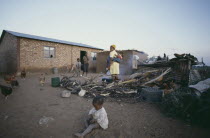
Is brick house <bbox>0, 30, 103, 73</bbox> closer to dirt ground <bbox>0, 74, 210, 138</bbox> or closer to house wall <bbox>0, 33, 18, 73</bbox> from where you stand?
house wall <bbox>0, 33, 18, 73</bbox>

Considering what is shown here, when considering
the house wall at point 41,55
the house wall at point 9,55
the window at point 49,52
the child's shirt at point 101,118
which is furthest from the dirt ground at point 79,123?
the window at point 49,52

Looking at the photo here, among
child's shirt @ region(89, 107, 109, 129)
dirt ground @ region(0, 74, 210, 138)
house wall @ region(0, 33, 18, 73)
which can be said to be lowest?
dirt ground @ region(0, 74, 210, 138)

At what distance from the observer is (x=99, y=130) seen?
2.29 m

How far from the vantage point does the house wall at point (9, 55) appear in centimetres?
1143

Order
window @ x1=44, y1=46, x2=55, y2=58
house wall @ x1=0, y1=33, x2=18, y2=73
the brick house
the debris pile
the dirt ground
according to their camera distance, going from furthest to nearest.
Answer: window @ x1=44, y1=46, x2=55, y2=58 → house wall @ x1=0, y1=33, x2=18, y2=73 → the brick house → the debris pile → the dirt ground

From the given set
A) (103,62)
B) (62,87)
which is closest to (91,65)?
(103,62)

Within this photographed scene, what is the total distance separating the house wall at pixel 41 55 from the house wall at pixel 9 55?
789 millimetres

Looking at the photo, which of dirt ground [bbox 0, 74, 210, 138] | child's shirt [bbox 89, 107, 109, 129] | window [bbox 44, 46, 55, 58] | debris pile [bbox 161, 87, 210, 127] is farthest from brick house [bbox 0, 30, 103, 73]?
debris pile [bbox 161, 87, 210, 127]

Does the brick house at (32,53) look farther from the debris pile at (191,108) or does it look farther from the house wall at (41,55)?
the debris pile at (191,108)

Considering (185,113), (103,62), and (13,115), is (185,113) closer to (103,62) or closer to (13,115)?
(13,115)

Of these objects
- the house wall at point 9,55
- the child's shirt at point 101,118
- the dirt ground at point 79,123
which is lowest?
the dirt ground at point 79,123

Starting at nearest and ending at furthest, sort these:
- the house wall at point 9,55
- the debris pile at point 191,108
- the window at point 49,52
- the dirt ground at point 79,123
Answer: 1. the dirt ground at point 79,123
2. the debris pile at point 191,108
3. the house wall at point 9,55
4. the window at point 49,52

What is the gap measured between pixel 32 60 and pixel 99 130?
12.8 m

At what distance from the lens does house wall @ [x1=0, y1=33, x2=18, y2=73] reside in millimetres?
11426
